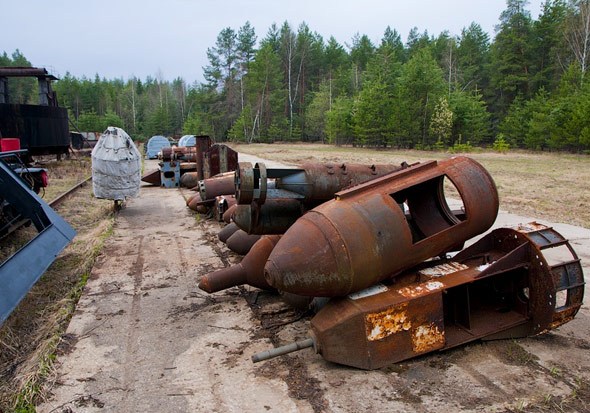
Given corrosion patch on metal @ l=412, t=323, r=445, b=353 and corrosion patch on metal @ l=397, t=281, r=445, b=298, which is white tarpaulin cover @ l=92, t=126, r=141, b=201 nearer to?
corrosion patch on metal @ l=397, t=281, r=445, b=298

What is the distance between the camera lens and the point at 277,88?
57.3 m

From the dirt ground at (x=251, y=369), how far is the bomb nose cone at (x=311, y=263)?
0.63 metres

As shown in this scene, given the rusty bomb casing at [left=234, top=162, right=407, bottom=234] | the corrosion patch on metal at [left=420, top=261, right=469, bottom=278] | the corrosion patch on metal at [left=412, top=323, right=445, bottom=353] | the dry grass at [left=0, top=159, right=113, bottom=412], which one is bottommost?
the dry grass at [left=0, top=159, right=113, bottom=412]

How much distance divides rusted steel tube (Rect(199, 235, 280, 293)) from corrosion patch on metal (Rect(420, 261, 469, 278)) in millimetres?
1676

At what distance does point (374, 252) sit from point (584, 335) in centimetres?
219

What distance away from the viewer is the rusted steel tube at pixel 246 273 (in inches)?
193

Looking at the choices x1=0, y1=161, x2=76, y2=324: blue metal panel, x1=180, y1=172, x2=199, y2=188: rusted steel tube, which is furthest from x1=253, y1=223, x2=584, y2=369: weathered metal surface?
x1=180, y1=172, x2=199, y2=188: rusted steel tube

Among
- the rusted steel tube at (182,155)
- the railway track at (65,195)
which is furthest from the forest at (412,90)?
the railway track at (65,195)

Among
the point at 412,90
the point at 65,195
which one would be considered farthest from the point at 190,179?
the point at 412,90

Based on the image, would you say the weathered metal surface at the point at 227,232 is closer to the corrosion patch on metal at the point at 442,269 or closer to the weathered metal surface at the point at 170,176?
the corrosion patch on metal at the point at 442,269

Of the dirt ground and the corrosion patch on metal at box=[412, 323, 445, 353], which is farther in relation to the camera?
the corrosion patch on metal at box=[412, 323, 445, 353]

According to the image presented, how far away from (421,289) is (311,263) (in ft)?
2.89

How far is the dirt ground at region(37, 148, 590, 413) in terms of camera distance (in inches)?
121

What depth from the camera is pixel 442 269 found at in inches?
153
